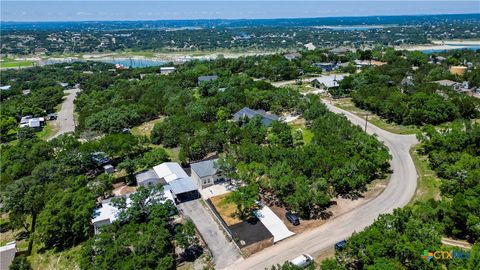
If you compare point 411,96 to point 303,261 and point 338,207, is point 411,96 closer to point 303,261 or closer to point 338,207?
point 338,207

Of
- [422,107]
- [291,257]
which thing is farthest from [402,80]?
[291,257]

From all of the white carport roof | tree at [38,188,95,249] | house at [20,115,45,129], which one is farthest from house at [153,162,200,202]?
house at [20,115,45,129]

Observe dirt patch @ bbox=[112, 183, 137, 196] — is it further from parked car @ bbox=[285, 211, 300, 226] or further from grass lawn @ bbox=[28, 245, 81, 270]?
parked car @ bbox=[285, 211, 300, 226]

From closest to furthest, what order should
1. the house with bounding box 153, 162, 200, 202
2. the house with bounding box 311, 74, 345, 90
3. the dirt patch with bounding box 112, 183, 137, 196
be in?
the house with bounding box 153, 162, 200, 202, the dirt patch with bounding box 112, 183, 137, 196, the house with bounding box 311, 74, 345, 90

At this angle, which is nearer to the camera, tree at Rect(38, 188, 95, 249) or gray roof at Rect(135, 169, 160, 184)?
tree at Rect(38, 188, 95, 249)

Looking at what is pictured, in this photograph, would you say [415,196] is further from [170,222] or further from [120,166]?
[120,166]

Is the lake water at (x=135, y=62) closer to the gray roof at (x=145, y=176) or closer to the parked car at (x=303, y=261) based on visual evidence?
the gray roof at (x=145, y=176)
